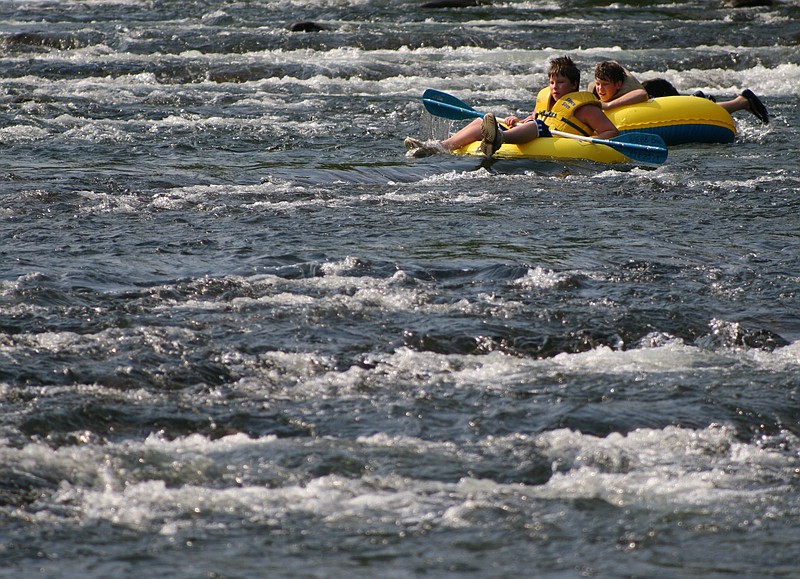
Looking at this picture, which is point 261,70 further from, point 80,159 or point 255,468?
point 255,468

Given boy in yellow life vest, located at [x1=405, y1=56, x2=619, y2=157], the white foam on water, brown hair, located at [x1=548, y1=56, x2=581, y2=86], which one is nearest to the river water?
the white foam on water

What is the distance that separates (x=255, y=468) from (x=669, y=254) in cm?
332

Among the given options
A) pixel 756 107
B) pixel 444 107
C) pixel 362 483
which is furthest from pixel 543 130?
pixel 362 483

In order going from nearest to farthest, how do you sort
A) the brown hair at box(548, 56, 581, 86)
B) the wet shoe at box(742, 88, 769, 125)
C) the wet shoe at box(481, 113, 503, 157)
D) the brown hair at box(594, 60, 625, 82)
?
the wet shoe at box(481, 113, 503, 157) → the brown hair at box(548, 56, 581, 86) → the brown hair at box(594, 60, 625, 82) → the wet shoe at box(742, 88, 769, 125)

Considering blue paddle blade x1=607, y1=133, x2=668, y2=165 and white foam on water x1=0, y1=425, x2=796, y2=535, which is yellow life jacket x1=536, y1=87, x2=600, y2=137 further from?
white foam on water x1=0, y1=425, x2=796, y2=535

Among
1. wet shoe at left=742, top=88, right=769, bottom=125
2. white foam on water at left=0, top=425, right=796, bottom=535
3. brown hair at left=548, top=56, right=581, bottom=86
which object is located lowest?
white foam on water at left=0, top=425, right=796, bottom=535

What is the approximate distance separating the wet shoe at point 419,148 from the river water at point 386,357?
0.15m

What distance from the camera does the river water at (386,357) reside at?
3189 millimetres

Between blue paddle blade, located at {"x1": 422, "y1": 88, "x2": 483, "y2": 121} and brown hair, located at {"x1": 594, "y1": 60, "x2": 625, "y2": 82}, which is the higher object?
brown hair, located at {"x1": 594, "y1": 60, "x2": 625, "y2": 82}

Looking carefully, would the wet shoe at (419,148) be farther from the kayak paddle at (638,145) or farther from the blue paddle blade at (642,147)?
the blue paddle blade at (642,147)

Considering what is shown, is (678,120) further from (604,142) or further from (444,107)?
(444,107)

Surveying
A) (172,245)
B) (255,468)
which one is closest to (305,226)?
(172,245)

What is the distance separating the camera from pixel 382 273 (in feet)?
18.7

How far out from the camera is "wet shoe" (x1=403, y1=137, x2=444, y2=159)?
8945 millimetres
